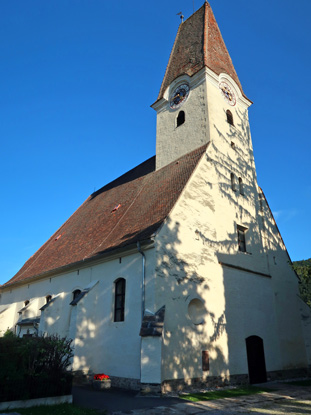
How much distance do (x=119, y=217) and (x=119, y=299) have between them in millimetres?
4923

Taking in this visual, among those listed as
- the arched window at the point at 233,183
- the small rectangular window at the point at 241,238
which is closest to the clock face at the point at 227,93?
the arched window at the point at 233,183

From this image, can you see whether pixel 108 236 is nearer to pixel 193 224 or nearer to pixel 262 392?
pixel 193 224

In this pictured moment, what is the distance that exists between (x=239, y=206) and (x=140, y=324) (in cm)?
849

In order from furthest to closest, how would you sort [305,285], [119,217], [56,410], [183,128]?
[183,128]
[119,217]
[305,285]
[56,410]

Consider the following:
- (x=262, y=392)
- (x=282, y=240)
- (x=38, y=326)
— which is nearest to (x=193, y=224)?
(x=262, y=392)

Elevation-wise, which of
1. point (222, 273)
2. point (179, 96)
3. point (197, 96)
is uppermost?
point (179, 96)

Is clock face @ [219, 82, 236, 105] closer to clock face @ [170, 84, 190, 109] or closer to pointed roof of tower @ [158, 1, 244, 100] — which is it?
Answer: pointed roof of tower @ [158, 1, 244, 100]

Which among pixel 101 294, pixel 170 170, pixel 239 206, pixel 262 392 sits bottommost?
pixel 262 392

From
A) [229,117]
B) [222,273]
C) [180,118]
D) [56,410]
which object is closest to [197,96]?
[180,118]

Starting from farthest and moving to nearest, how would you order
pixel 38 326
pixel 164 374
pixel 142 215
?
pixel 38 326 < pixel 142 215 < pixel 164 374

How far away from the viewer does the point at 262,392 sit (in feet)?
37.8

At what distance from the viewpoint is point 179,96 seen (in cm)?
2033

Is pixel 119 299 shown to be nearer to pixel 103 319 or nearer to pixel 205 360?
pixel 103 319

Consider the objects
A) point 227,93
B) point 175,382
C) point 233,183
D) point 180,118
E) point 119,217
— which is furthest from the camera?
point 227,93
